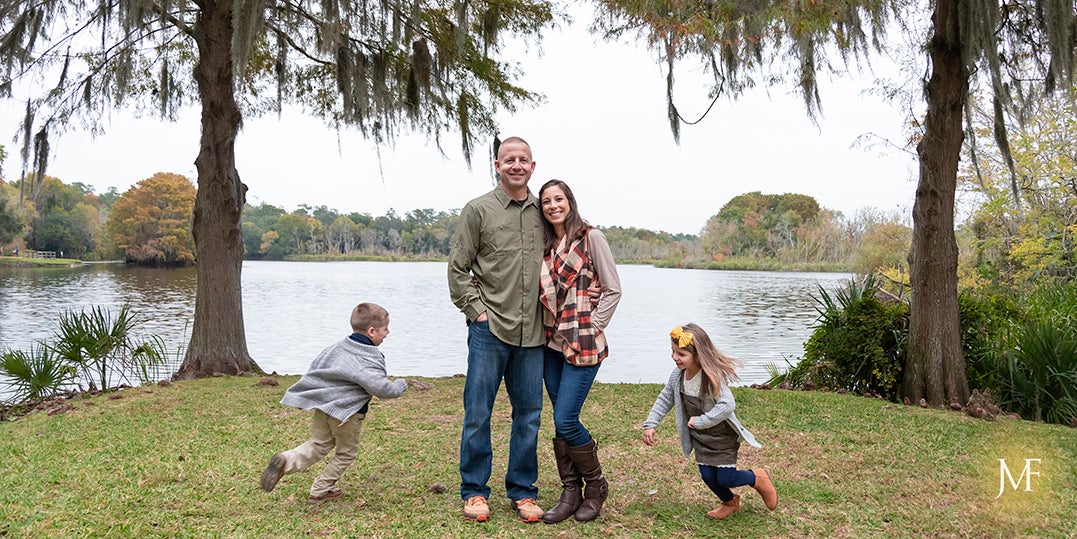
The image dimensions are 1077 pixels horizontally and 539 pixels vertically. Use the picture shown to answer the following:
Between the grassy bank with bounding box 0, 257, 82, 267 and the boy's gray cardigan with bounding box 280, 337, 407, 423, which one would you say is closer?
the boy's gray cardigan with bounding box 280, 337, 407, 423

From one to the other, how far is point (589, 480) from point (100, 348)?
21.7 ft

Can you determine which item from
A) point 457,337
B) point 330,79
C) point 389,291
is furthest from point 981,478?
point 389,291

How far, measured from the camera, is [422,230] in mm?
68750

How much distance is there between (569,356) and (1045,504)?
2.59 m

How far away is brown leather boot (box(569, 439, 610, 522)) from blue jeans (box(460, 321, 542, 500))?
0.21 metres

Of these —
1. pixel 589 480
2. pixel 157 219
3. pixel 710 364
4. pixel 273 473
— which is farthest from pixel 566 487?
pixel 157 219

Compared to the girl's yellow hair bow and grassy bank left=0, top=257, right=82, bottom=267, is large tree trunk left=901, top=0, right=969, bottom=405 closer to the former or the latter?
the girl's yellow hair bow

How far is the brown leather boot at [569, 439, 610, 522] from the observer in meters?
3.33

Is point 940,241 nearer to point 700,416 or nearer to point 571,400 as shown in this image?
point 700,416

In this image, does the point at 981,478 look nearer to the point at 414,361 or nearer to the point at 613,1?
the point at 613,1

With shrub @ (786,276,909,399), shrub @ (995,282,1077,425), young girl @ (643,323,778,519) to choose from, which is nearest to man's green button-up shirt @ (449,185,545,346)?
young girl @ (643,323,778,519)

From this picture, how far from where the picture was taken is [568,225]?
3279 millimetres

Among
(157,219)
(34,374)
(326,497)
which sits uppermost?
(157,219)

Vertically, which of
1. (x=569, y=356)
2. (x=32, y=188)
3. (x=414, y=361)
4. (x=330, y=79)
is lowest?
(x=414, y=361)
